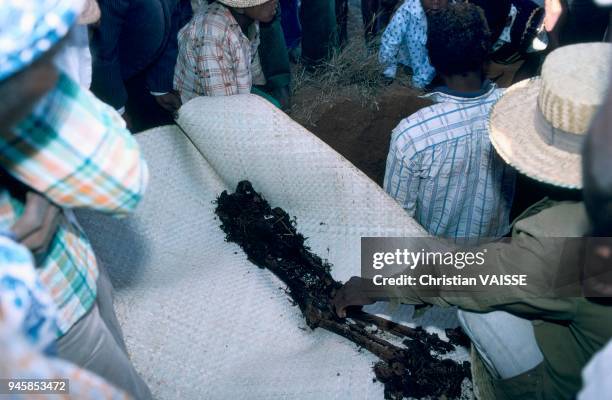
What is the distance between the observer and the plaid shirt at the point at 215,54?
9.07 feet

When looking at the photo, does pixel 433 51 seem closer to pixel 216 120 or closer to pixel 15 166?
pixel 216 120

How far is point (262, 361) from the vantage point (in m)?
2.22

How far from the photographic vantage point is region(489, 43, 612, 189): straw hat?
1538 mm

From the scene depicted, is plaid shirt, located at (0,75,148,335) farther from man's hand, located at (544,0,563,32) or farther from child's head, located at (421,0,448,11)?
child's head, located at (421,0,448,11)

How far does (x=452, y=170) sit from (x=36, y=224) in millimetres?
1616

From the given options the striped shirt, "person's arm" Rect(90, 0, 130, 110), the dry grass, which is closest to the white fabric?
the striped shirt

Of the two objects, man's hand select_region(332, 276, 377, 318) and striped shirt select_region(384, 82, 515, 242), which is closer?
man's hand select_region(332, 276, 377, 318)

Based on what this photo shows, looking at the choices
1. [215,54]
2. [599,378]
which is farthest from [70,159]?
[215,54]

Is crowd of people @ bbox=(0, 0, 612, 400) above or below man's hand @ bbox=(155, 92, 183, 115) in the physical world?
above

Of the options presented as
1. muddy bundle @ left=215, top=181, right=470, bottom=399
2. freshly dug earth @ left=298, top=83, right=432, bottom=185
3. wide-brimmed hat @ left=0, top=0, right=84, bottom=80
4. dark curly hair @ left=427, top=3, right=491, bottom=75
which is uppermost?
wide-brimmed hat @ left=0, top=0, right=84, bottom=80

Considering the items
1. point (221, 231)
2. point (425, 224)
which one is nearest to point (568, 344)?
point (425, 224)

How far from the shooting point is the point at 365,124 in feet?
13.6

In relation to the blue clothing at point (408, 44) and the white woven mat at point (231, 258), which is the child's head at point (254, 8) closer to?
the white woven mat at point (231, 258)

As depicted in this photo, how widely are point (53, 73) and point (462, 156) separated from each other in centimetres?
163
